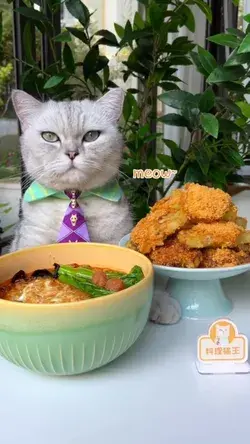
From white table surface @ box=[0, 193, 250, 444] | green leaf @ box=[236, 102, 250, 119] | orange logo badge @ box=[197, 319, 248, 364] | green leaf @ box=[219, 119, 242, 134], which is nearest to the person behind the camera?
white table surface @ box=[0, 193, 250, 444]

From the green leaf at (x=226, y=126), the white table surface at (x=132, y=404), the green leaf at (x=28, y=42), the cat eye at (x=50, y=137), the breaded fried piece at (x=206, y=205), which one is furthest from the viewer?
the green leaf at (x=28, y=42)

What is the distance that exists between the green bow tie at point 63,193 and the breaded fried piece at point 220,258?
0.22m

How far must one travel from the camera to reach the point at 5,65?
3.58 ft

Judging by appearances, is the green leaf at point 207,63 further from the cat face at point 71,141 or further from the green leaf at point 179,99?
the cat face at point 71,141

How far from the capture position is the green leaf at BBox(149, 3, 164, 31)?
1.05m

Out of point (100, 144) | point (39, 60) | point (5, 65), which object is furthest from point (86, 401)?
point (39, 60)

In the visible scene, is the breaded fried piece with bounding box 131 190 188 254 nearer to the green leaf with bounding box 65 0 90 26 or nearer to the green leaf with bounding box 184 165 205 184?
the green leaf with bounding box 184 165 205 184

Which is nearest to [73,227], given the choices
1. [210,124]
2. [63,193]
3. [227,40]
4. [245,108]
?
[63,193]

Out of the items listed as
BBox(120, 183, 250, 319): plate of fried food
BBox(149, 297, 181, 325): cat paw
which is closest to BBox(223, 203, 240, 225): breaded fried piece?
BBox(120, 183, 250, 319): plate of fried food

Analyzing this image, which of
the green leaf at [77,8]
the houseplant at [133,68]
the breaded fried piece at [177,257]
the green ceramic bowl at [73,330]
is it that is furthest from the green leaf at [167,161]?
the green ceramic bowl at [73,330]

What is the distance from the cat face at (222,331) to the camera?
0.58m

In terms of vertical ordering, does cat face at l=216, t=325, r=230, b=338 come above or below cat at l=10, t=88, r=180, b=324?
below

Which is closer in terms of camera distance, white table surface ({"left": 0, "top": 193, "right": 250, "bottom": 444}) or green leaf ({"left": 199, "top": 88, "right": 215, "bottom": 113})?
white table surface ({"left": 0, "top": 193, "right": 250, "bottom": 444})

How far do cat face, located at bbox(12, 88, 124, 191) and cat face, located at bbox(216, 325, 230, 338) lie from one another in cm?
33
